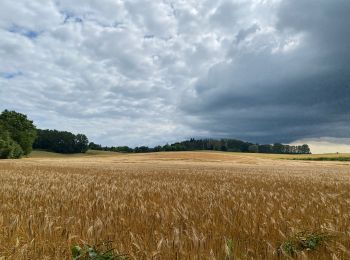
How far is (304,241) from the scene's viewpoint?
358cm

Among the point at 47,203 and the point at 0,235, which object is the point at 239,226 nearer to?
the point at 0,235

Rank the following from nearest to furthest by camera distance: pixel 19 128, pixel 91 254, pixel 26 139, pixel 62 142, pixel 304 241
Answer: pixel 91 254 < pixel 304 241 < pixel 26 139 < pixel 19 128 < pixel 62 142

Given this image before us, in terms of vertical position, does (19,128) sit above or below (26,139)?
Result: above

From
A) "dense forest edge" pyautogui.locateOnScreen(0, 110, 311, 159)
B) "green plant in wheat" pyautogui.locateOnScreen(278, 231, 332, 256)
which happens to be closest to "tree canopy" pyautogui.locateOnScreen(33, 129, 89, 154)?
"dense forest edge" pyautogui.locateOnScreen(0, 110, 311, 159)

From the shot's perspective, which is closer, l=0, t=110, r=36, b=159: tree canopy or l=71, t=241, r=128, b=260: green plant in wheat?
l=71, t=241, r=128, b=260: green plant in wheat

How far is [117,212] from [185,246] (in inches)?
94.7

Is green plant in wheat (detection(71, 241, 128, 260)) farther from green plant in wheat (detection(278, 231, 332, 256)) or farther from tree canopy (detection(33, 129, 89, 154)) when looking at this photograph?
tree canopy (detection(33, 129, 89, 154))

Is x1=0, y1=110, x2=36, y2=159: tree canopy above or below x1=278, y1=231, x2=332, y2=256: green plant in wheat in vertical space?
above

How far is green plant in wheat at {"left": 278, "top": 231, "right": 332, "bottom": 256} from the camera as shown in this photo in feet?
11.1

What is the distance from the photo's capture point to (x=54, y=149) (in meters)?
139

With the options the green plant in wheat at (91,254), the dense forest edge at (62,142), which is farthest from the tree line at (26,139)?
the green plant in wheat at (91,254)

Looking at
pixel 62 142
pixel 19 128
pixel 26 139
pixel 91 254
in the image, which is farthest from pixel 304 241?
pixel 62 142

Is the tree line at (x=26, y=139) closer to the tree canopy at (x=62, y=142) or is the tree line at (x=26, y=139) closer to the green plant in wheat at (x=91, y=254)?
the tree canopy at (x=62, y=142)

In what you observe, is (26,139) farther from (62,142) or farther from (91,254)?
(91,254)
